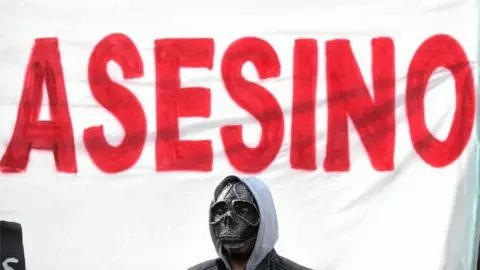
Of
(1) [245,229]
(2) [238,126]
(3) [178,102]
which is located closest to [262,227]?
(1) [245,229]

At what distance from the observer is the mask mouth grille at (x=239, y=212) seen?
4.45m

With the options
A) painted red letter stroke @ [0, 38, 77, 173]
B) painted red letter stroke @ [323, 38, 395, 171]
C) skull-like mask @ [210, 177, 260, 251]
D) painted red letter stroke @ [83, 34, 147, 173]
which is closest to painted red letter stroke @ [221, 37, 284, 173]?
painted red letter stroke @ [323, 38, 395, 171]

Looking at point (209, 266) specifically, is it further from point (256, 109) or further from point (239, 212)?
point (256, 109)

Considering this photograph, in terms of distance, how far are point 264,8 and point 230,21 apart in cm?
16

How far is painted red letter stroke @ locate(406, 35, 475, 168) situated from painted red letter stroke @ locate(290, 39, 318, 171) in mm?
423

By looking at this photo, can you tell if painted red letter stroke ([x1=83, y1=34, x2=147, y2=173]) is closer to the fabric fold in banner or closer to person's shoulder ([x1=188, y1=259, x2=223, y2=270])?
the fabric fold in banner

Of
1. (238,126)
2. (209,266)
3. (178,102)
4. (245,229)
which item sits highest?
(178,102)

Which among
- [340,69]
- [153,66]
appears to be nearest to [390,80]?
[340,69]

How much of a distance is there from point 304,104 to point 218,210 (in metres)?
1.02

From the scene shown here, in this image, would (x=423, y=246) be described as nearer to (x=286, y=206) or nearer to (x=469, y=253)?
(x=469, y=253)

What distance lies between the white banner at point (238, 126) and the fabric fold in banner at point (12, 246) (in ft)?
0.14

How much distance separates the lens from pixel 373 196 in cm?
527

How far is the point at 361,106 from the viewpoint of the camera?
17.5 feet

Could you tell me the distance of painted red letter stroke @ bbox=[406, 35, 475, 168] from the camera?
17.1 feet
